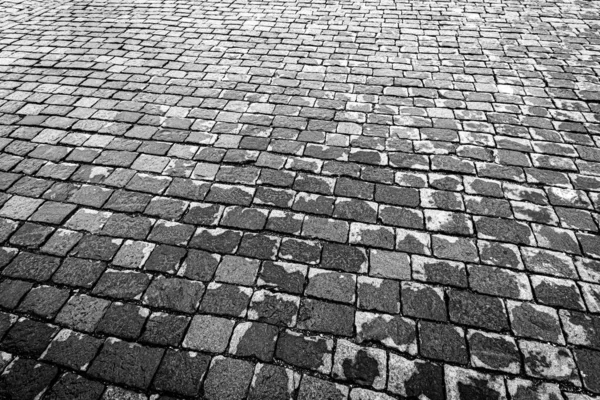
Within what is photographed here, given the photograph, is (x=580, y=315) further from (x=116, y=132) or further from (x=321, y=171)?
(x=116, y=132)

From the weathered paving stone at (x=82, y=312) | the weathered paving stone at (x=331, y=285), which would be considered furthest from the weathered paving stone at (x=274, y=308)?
the weathered paving stone at (x=82, y=312)

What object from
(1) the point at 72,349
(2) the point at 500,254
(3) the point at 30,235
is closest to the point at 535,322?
(2) the point at 500,254

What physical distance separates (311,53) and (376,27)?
1515 mm

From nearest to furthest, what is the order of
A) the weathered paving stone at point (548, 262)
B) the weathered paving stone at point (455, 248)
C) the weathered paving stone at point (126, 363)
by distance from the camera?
the weathered paving stone at point (126, 363), the weathered paving stone at point (548, 262), the weathered paving stone at point (455, 248)

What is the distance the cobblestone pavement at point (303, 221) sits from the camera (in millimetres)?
2057

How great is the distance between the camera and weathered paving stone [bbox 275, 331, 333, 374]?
2051 millimetres

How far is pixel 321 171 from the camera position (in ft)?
10.8

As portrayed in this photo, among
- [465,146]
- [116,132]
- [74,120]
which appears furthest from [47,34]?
[465,146]

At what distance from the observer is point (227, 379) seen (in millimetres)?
2004

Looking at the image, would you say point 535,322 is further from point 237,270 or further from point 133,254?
point 133,254

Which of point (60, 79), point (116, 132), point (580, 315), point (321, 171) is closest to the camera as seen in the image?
point (580, 315)

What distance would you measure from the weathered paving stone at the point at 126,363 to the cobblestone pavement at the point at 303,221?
0.04 ft

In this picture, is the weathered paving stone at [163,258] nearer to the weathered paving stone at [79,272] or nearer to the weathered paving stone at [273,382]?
the weathered paving stone at [79,272]

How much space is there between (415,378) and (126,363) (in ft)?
5.62
